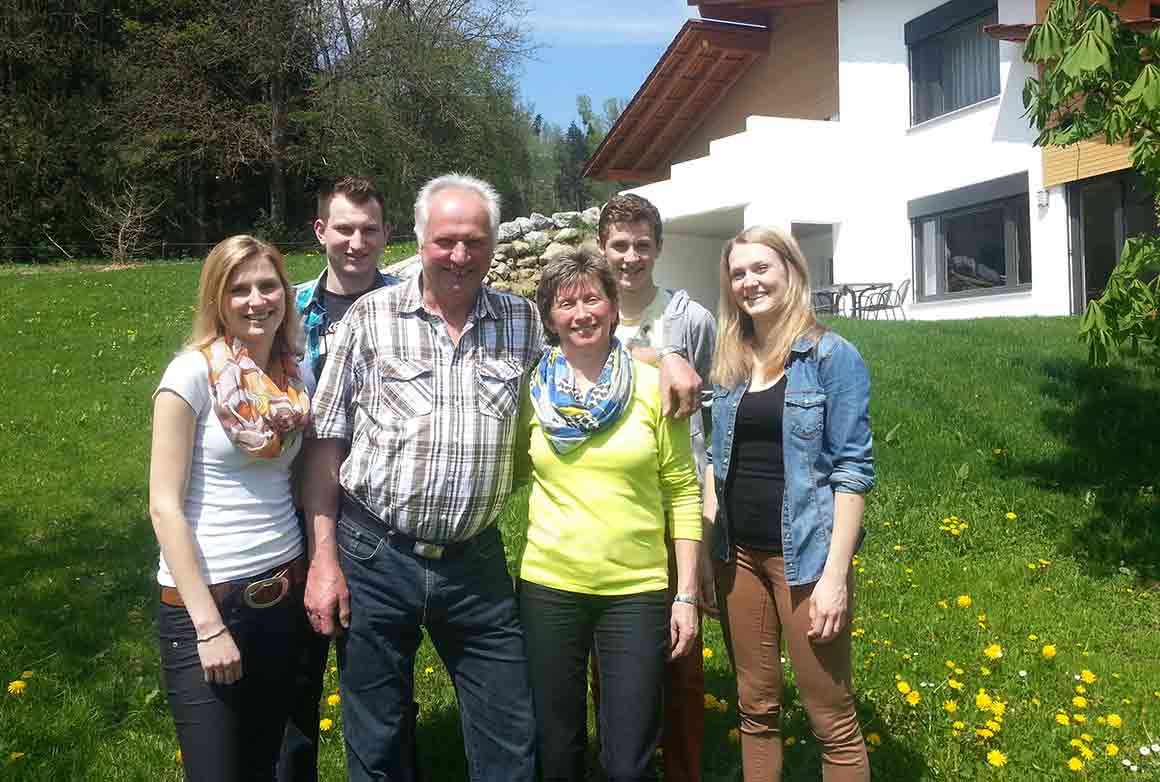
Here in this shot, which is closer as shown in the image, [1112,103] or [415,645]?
[415,645]

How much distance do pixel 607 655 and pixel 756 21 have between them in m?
19.4

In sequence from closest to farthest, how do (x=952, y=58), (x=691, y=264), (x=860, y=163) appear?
(x=952, y=58) < (x=860, y=163) < (x=691, y=264)

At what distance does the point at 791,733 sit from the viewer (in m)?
4.10

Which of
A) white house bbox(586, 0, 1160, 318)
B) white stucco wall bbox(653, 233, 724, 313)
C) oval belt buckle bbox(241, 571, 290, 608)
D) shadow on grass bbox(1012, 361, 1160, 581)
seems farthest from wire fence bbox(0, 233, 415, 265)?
oval belt buckle bbox(241, 571, 290, 608)

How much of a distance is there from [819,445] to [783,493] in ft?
0.66

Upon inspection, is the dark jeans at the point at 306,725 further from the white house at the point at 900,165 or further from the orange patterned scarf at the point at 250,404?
the white house at the point at 900,165

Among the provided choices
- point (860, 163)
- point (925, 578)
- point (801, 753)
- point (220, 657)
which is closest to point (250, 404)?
point (220, 657)

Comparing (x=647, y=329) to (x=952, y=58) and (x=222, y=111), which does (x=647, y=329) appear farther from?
(x=222, y=111)

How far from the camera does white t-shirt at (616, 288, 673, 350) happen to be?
11.1ft

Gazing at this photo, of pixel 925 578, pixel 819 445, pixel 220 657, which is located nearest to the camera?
pixel 220 657

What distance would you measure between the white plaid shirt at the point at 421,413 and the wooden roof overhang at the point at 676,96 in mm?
17369

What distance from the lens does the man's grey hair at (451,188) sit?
2.91 metres

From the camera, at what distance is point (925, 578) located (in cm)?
564

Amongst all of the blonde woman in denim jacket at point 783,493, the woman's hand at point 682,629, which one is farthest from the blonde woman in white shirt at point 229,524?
the blonde woman in denim jacket at point 783,493
